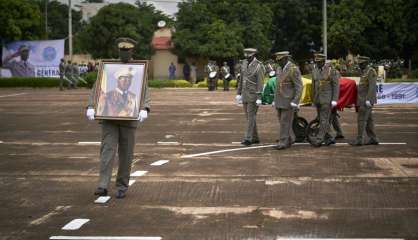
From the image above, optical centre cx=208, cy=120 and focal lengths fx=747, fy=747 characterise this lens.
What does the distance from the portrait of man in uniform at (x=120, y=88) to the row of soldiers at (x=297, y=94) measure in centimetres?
523

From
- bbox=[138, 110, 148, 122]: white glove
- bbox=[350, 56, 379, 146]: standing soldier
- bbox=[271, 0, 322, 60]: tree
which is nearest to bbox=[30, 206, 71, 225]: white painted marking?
bbox=[138, 110, 148, 122]: white glove

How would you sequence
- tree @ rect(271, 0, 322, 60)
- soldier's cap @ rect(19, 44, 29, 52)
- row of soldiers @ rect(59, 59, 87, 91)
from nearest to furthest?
row of soldiers @ rect(59, 59, 87, 91) → soldier's cap @ rect(19, 44, 29, 52) → tree @ rect(271, 0, 322, 60)

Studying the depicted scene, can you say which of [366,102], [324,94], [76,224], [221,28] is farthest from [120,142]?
[221,28]

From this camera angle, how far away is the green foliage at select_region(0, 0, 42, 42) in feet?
174

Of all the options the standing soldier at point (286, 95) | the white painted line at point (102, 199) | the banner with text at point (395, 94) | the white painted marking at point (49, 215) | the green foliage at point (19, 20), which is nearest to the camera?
the white painted marking at point (49, 215)

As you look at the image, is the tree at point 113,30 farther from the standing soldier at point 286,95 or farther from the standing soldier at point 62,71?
the standing soldier at point 286,95

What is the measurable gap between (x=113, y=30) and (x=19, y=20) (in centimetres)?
709

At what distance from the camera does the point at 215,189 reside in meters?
10.5

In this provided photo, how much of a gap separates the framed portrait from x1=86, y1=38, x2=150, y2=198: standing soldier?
97 mm

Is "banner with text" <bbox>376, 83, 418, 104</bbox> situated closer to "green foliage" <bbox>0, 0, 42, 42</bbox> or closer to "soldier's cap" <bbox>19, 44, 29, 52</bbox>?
"soldier's cap" <bbox>19, 44, 29, 52</bbox>

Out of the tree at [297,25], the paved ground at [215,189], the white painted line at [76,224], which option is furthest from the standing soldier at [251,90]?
the tree at [297,25]

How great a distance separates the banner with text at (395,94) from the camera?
91.4 ft

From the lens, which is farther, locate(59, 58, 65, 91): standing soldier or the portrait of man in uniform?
locate(59, 58, 65, 91): standing soldier

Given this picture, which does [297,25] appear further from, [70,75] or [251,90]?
[251,90]
